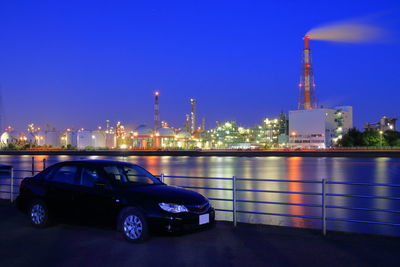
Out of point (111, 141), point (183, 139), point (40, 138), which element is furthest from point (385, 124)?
point (40, 138)

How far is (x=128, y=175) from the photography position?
826 cm

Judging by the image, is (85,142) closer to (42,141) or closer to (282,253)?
(42,141)

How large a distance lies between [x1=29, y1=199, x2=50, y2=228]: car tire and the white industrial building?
328ft

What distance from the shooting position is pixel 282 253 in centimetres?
636

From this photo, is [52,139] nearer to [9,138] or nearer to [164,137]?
[9,138]

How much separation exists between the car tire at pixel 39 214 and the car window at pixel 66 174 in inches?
24.4

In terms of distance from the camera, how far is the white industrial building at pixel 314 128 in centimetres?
10369

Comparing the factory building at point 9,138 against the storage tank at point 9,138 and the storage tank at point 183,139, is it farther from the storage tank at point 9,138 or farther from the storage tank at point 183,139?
the storage tank at point 183,139

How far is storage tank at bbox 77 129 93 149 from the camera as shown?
428 feet

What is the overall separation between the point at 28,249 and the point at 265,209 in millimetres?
8221

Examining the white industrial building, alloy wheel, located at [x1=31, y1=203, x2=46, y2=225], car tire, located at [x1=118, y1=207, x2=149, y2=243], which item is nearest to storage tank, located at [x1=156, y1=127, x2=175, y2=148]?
the white industrial building

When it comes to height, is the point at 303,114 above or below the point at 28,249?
above

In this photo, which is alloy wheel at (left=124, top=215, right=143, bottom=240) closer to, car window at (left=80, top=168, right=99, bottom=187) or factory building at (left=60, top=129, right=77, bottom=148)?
car window at (left=80, top=168, right=99, bottom=187)

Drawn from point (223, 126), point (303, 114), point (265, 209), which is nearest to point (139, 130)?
point (223, 126)
